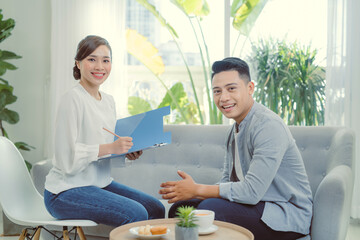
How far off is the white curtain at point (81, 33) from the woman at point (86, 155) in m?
2.02

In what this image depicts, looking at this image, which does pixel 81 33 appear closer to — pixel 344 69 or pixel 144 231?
pixel 344 69

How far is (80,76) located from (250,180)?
1.01m

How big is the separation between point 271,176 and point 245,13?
257 cm

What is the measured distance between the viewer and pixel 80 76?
2.30 metres

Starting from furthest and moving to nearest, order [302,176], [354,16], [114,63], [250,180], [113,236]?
[114,63] → [354,16] → [302,176] → [250,180] → [113,236]

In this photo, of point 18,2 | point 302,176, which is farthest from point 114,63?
point 302,176

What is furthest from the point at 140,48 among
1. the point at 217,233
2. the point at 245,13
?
the point at 217,233

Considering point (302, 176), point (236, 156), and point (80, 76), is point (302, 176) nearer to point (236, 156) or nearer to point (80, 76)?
point (236, 156)

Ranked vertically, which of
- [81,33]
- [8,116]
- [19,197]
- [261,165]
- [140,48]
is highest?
[81,33]

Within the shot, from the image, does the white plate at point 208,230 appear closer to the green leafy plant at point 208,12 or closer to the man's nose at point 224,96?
the man's nose at point 224,96

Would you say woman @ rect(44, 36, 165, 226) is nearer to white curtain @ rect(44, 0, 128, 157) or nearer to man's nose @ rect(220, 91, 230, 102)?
man's nose @ rect(220, 91, 230, 102)

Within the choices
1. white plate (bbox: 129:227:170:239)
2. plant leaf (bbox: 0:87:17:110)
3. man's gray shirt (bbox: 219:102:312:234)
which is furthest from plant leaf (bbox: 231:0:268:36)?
white plate (bbox: 129:227:170:239)

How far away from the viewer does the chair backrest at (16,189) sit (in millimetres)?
2227

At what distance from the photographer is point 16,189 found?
232 centimetres
